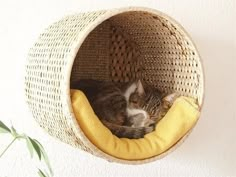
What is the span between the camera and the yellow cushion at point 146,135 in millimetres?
709

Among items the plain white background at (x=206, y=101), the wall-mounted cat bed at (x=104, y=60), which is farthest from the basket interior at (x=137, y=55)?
the plain white background at (x=206, y=101)

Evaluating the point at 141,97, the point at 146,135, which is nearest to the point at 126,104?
the point at 141,97

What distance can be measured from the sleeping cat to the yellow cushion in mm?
39

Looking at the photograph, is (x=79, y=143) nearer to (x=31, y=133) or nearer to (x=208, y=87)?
(x=31, y=133)

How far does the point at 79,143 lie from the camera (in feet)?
2.38

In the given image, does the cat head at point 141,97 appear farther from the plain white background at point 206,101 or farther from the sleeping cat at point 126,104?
the plain white background at point 206,101

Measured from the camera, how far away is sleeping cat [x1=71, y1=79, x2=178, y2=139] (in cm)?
86

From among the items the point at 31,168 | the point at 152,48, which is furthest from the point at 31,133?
the point at 152,48

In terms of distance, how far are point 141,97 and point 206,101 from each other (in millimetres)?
276

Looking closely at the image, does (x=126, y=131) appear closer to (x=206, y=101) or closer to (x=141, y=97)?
(x=141, y=97)

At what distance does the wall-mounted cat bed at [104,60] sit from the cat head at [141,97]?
0.14ft

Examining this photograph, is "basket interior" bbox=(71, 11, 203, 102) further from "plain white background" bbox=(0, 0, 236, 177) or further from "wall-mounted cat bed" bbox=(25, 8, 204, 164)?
"plain white background" bbox=(0, 0, 236, 177)

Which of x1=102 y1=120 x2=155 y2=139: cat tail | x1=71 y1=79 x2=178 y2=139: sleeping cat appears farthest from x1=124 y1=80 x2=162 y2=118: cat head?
x1=102 y1=120 x2=155 y2=139: cat tail

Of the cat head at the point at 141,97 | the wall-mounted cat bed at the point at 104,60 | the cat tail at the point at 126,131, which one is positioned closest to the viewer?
the wall-mounted cat bed at the point at 104,60
